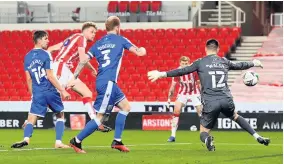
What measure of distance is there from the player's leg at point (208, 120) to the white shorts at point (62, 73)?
382 centimetres

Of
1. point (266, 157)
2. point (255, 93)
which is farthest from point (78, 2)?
point (266, 157)

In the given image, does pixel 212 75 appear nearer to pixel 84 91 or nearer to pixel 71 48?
pixel 71 48

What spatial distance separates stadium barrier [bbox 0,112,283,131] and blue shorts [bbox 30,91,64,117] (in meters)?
9.82

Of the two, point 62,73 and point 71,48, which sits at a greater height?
point 71,48

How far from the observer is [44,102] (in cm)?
1342

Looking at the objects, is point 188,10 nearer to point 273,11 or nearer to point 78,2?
point 78,2

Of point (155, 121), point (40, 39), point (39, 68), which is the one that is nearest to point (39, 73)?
point (39, 68)

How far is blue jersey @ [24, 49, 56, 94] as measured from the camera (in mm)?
13320

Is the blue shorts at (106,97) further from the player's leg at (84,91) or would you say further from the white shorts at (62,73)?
the player's leg at (84,91)

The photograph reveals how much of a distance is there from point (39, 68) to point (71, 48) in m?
1.64

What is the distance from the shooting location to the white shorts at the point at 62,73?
51.1 ft

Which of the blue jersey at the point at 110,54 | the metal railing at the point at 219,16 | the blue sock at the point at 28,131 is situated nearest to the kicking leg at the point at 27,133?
the blue sock at the point at 28,131

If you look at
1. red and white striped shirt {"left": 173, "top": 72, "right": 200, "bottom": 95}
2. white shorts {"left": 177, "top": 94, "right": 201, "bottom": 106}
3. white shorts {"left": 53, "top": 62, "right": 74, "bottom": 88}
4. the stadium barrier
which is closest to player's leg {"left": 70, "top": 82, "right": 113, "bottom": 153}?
white shorts {"left": 53, "top": 62, "right": 74, "bottom": 88}

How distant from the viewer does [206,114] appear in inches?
497
